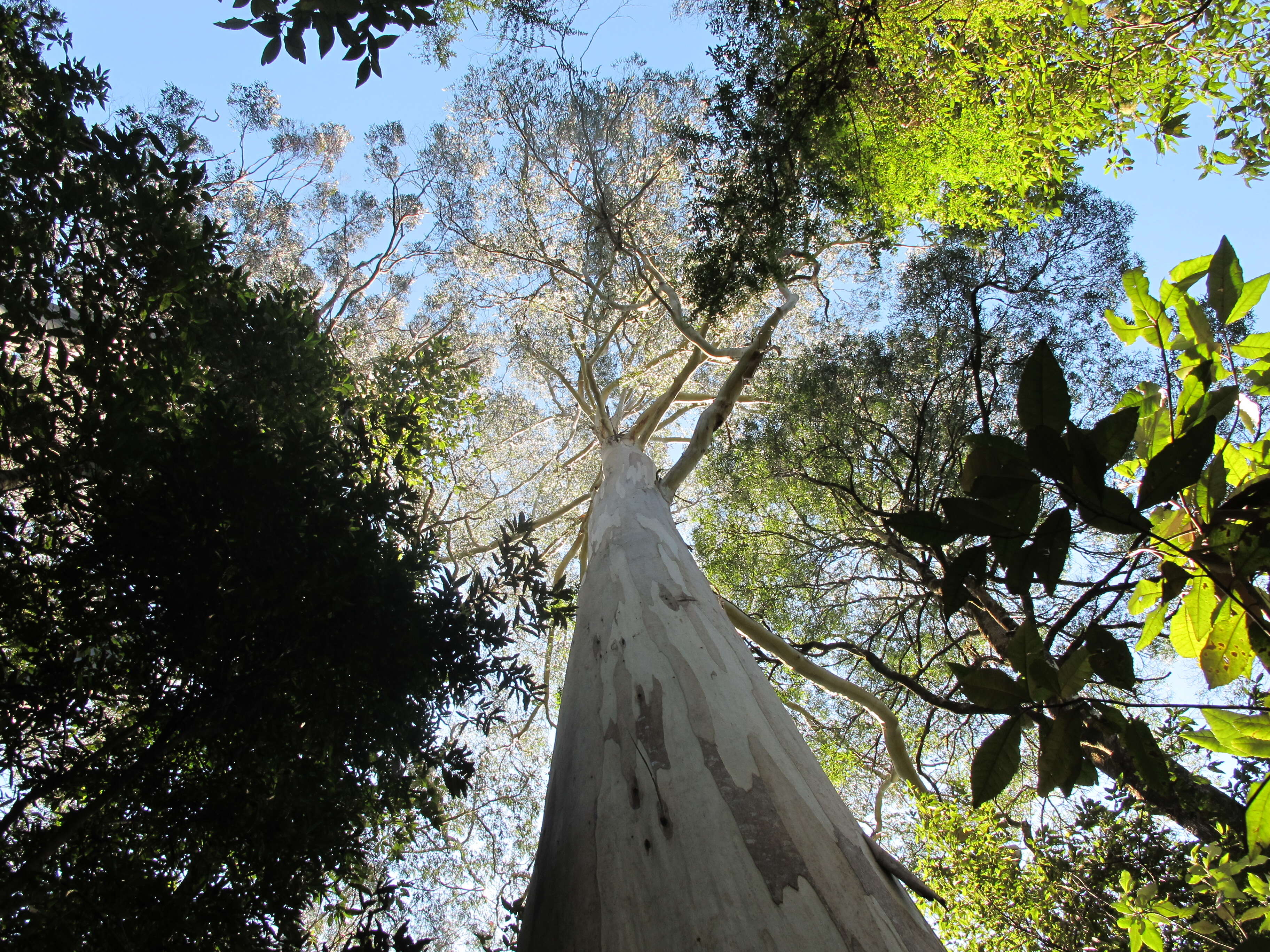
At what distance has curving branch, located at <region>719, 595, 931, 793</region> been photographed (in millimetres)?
3891

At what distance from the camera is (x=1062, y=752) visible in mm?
1088

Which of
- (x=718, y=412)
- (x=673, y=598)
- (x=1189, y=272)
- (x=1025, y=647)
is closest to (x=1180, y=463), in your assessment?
(x=1025, y=647)

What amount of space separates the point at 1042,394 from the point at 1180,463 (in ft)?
0.65

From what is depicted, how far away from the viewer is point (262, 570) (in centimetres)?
201

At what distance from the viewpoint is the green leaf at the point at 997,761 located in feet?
3.53

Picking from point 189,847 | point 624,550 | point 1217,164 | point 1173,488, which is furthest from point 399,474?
point 1217,164

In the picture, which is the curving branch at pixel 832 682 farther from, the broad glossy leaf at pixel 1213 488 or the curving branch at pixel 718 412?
the broad glossy leaf at pixel 1213 488

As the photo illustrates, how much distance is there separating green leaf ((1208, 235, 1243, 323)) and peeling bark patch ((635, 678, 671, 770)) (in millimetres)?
1339

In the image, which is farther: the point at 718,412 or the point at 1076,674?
the point at 718,412

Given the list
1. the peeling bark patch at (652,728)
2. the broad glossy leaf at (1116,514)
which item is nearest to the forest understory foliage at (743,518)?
the broad glossy leaf at (1116,514)

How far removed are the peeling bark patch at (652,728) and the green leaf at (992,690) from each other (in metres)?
0.58

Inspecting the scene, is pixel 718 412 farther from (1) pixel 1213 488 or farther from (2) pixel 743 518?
(1) pixel 1213 488

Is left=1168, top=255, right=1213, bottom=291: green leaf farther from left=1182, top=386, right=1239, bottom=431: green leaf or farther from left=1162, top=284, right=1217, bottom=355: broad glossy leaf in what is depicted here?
left=1182, top=386, right=1239, bottom=431: green leaf

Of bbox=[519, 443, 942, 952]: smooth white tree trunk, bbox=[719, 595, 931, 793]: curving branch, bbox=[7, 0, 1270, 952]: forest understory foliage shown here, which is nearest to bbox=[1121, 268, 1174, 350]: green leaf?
bbox=[7, 0, 1270, 952]: forest understory foliage
